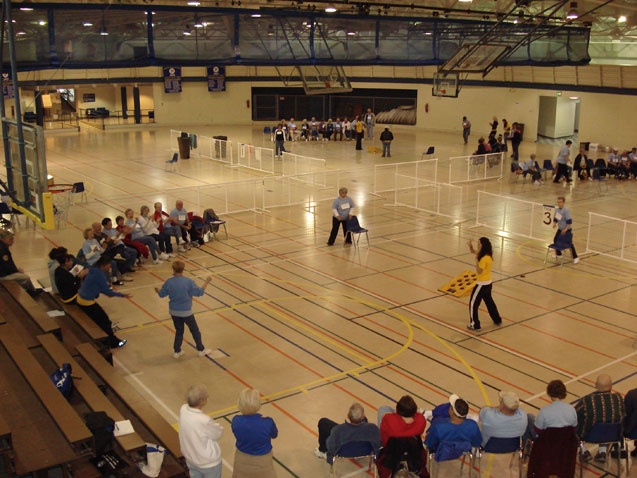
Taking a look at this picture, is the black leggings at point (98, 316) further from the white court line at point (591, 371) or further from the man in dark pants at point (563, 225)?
the man in dark pants at point (563, 225)

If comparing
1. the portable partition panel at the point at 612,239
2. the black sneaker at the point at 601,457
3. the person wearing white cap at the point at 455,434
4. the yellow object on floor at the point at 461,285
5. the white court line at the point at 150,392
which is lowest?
the black sneaker at the point at 601,457

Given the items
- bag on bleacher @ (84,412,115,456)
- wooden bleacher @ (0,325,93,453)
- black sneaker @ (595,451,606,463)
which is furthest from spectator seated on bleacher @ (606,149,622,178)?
bag on bleacher @ (84,412,115,456)

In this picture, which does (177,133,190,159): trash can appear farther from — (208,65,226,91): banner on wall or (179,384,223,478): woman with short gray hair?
(179,384,223,478): woman with short gray hair

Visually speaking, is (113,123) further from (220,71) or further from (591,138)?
(591,138)

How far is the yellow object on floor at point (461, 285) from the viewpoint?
45.7 feet

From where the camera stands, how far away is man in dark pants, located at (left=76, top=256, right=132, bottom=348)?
1076 centimetres

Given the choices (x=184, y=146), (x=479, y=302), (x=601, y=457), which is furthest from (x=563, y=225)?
(x=184, y=146)

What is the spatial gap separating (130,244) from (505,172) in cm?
1820

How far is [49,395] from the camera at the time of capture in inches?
304

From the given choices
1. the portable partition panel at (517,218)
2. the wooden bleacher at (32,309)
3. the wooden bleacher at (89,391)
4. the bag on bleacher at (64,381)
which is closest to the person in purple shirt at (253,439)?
the wooden bleacher at (89,391)

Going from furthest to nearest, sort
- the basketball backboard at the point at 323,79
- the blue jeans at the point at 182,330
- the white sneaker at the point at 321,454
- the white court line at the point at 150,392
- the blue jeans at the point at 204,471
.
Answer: the basketball backboard at the point at 323,79, the blue jeans at the point at 182,330, the white court line at the point at 150,392, the white sneaker at the point at 321,454, the blue jeans at the point at 204,471

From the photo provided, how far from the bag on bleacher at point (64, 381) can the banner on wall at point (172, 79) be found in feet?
128

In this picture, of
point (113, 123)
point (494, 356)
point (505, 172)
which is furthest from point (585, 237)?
point (113, 123)

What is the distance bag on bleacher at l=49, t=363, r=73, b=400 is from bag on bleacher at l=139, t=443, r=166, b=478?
→ 1.59 m
